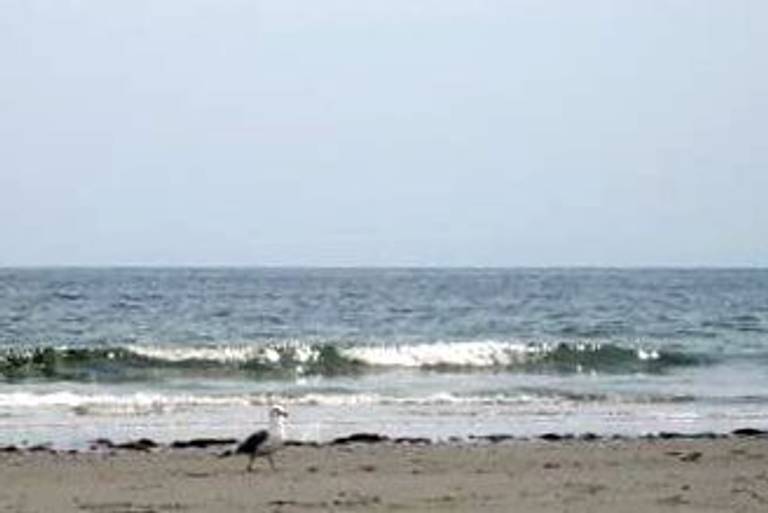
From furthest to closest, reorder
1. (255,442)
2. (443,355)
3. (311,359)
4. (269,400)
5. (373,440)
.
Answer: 1. (443,355)
2. (311,359)
3. (269,400)
4. (373,440)
5. (255,442)

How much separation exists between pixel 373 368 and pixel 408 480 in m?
18.0

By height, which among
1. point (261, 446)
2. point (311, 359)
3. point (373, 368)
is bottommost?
point (373, 368)

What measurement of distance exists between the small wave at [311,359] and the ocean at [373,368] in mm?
62

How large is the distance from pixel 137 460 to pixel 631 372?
59.3 feet

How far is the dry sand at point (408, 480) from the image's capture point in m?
11.4

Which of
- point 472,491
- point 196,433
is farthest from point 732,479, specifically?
point 196,433

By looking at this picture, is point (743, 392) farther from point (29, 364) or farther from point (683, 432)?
point (29, 364)

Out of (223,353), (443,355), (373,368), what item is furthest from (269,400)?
(443,355)

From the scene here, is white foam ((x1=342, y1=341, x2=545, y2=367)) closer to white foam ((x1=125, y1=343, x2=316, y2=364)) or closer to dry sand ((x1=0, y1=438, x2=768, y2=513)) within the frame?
white foam ((x1=125, y1=343, x2=316, y2=364))

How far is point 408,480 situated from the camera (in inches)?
497

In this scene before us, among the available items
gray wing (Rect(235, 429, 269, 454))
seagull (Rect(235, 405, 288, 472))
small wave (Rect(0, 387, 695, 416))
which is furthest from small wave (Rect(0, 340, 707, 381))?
gray wing (Rect(235, 429, 269, 454))

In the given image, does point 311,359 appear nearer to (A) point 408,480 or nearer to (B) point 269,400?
(B) point 269,400

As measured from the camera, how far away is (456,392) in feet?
80.3

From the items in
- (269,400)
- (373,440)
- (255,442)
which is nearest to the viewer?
(255,442)
